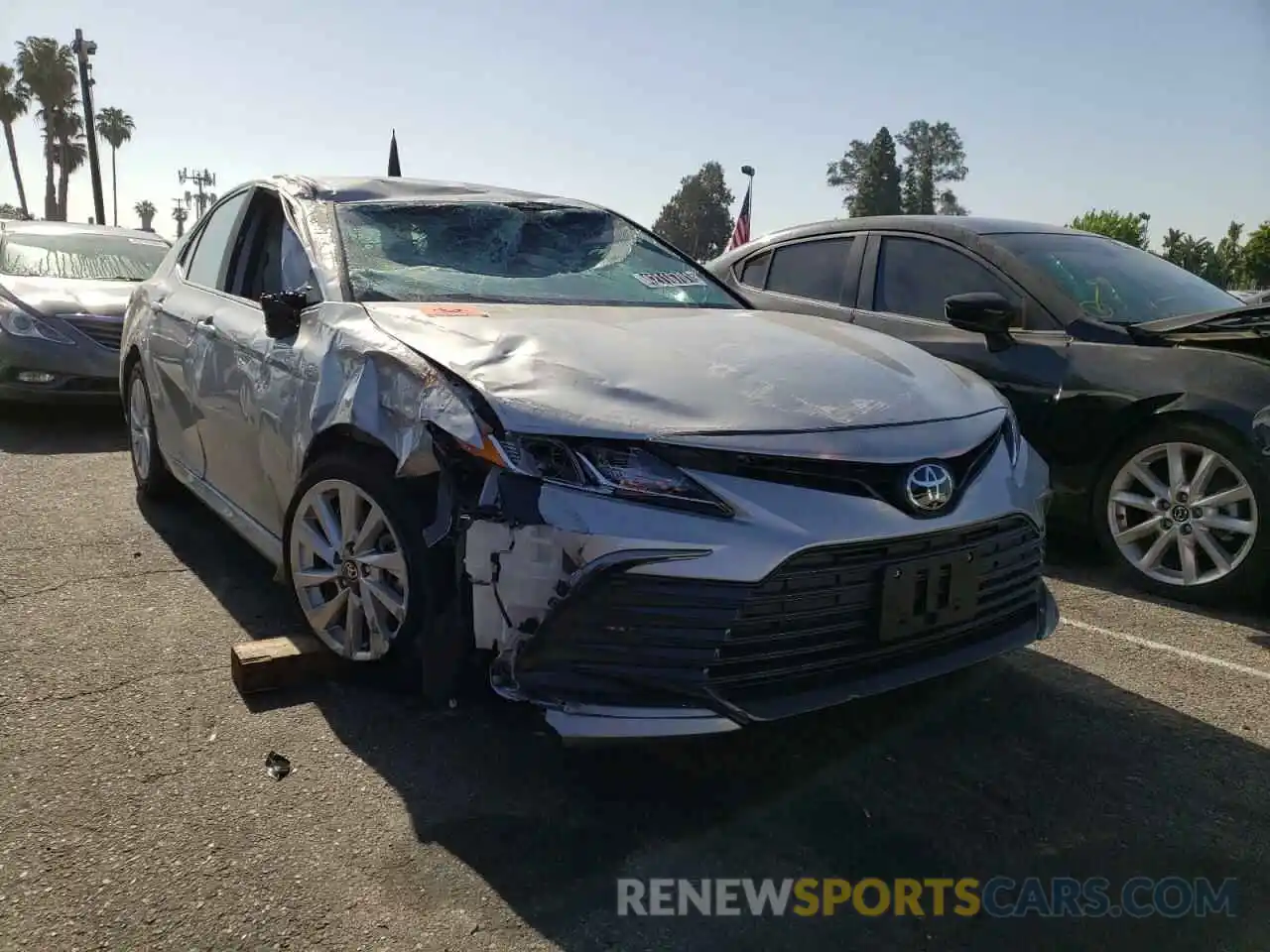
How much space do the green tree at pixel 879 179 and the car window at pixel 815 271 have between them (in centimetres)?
9758

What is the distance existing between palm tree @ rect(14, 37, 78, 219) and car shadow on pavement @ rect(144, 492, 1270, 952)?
6941cm

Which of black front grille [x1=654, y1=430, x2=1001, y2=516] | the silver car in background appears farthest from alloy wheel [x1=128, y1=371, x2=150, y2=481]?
black front grille [x1=654, y1=430, x2=1001, y2=516]

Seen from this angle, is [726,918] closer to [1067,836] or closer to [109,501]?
[1067,836]

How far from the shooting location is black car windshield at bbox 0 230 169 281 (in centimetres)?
750

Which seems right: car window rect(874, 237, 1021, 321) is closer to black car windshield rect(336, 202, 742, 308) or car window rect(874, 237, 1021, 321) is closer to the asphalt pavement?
black car windshield rect(336, 202, 742, 308)

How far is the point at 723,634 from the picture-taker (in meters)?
2.14

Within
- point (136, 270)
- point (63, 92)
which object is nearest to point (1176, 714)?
point (136, 270)

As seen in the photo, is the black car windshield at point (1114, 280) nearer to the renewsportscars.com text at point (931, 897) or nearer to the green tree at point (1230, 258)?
the renewsportscars.com text at point (931, 897)

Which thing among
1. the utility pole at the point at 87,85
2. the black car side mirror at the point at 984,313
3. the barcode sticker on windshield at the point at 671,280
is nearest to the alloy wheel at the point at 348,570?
the barcode sticker on windshield at the point at 671,280

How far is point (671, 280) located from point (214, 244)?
2.02m

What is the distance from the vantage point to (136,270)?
7918 mm

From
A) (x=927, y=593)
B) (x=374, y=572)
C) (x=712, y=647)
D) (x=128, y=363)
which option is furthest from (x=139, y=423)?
(x=927, y=593)

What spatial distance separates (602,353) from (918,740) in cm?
135

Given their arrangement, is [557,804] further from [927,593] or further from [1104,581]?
[1104,581]
